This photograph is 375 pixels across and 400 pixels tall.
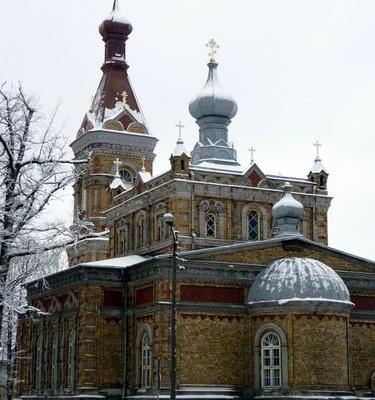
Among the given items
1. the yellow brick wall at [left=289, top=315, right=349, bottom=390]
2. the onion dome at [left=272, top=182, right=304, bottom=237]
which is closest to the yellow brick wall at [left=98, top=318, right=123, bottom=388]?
the yellow brick wall at [left=289, top=315, right=349, bottom=390]

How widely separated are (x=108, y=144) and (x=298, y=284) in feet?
83.5

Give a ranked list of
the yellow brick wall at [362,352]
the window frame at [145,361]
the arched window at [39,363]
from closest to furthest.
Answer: the window frame at [145,361] → the yellow brick wall at [362,352] → the arched window at [39,363]

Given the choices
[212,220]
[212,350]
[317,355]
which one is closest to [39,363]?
[212,220]

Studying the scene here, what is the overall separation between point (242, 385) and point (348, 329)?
4.36 metres

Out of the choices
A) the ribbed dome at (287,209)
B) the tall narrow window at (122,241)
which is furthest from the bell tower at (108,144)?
the ribbed dome at (287,209)

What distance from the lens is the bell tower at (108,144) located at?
51.8 meters

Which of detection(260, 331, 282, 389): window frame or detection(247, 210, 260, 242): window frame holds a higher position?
detection(247, 210, 260, 242): window frame

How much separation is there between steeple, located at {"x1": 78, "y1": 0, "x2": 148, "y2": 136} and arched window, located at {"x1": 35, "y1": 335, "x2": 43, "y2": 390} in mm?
18648

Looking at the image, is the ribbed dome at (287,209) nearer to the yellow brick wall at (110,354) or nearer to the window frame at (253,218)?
the window frame at (253,218)

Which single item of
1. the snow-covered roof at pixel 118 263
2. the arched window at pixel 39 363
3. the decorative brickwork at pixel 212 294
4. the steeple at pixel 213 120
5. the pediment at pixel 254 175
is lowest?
the arched window at pixel 39 363

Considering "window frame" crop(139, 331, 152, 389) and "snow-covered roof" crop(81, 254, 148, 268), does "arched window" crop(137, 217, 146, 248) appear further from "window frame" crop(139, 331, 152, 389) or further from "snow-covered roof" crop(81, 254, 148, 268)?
"window frame" crop(139, 331, 152, 389)

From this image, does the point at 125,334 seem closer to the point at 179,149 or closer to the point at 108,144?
the point at 179,149

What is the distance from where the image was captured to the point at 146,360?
3109 centimetres

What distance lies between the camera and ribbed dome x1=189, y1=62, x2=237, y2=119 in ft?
129
